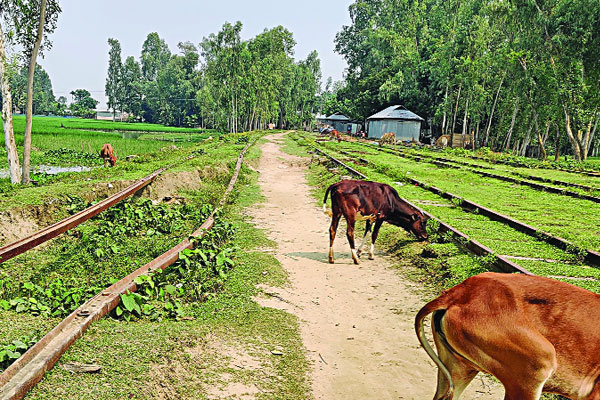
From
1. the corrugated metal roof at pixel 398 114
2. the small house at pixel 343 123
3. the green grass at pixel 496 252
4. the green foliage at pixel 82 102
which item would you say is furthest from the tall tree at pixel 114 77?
the green grass at pixel 496 252

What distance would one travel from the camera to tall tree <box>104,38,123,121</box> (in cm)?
11262

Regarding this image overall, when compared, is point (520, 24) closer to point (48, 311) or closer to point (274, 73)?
point (48, 311)

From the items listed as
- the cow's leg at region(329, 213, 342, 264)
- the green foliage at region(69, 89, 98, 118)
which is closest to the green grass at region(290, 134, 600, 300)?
the cow's leg at region(329, 213, 342, 264)

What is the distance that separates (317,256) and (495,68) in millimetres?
38288

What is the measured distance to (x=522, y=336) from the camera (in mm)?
3023

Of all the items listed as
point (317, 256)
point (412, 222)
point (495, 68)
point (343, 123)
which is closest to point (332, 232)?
point (317, 256)

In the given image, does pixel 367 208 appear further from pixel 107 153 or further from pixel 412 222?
pixel 107 153

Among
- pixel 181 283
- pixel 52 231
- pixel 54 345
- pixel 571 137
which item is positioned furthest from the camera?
pixel 571 137

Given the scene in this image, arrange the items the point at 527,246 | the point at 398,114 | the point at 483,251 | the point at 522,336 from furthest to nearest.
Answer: the point at 398,114 → the point at 527,246 → the point at 483,251 → the point at 522,336

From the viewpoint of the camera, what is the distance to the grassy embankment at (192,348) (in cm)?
396

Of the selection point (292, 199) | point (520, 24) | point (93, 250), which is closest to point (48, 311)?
point (93, 250)

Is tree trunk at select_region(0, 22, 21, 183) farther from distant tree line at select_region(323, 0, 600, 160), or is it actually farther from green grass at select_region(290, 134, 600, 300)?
distant tree line at select_region(323, 0, 600, 160)

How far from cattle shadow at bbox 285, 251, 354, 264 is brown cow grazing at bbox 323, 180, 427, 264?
22cm

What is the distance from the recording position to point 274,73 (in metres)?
73.0
